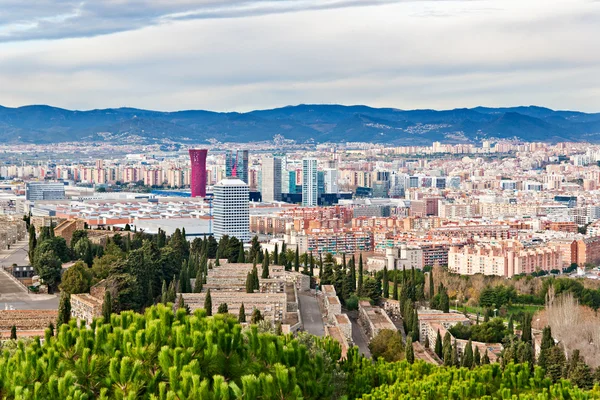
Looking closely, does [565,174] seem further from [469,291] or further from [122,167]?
[469,291]

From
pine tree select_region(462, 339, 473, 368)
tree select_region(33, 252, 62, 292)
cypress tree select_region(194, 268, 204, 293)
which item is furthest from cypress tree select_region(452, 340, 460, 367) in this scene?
tree select_region(33, 252, 62, 292)

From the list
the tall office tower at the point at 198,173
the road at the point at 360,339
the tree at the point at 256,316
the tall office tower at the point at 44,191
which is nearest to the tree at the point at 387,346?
the road at the point at 360,339

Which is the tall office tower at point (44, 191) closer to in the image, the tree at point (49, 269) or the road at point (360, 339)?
the tree at point (49, 269)

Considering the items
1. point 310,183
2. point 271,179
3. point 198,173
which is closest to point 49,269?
point 198,173

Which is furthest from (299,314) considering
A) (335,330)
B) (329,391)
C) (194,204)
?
(194,204)

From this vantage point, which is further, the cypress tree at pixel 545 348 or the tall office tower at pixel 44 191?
the tall office tower at pixel 44 191

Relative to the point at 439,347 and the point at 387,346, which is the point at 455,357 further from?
the point at 387,346
